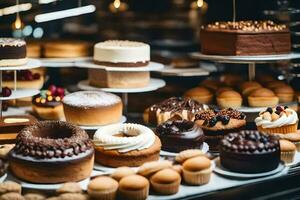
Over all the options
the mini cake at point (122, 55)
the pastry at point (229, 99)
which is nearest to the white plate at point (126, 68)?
the mini cake at point (122, 55)

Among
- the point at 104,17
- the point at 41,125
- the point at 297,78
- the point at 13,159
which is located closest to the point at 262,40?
the point at 297,78

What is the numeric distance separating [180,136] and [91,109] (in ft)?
2.53

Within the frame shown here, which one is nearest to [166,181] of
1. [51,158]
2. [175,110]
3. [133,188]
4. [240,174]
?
[133,188]

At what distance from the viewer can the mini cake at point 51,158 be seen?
377cm

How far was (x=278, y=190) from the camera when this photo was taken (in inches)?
161

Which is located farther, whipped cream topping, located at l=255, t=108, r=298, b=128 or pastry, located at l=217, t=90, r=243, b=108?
pastry, located at l=217, t=90, r=243, b=108

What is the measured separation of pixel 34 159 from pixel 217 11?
3.91 meters

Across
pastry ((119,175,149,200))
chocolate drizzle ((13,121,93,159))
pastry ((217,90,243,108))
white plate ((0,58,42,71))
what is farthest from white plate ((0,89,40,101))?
pastry ((119,175,149,200))

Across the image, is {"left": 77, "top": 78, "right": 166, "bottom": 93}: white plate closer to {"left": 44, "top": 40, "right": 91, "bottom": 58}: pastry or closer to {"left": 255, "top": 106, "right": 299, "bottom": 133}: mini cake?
{"left": 44, "top": 40, "right": 91, "bottom": 58}: pastry

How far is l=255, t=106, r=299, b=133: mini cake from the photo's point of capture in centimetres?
459

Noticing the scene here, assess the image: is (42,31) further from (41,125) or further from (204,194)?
(204,194)

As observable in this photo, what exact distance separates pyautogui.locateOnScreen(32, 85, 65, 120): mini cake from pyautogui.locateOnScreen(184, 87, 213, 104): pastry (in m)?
1.04

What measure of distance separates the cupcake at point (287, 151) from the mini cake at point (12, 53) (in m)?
2.04

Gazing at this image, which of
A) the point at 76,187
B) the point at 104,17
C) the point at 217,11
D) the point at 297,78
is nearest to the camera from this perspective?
the point at 76,187
